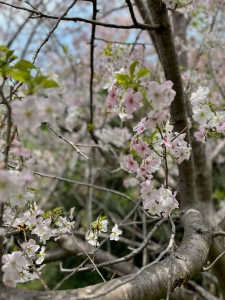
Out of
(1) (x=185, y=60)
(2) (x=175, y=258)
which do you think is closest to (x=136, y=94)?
(2) (x=175, y=258)

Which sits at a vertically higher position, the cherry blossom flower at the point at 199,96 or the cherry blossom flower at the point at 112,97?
the cherry blossom flower at the point at 199,96

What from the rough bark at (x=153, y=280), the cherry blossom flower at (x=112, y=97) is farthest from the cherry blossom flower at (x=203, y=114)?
the rough bark at (x=153, y=280)

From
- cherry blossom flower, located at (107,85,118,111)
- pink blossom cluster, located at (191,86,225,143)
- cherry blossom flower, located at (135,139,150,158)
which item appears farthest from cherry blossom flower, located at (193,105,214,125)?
cherry blossom flower, located at (107,85,118,111)

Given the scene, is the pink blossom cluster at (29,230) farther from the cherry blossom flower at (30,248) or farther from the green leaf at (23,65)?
the green leaf at (23,65)

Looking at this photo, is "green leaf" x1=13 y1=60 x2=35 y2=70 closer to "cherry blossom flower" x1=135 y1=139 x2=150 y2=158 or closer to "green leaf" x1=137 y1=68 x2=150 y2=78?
"green leaf" x1=137 y1=68 x2=150 y2=78

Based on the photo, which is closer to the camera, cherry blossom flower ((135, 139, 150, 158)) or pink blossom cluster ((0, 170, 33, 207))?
pink blossom cluster ((0, 170, 33, 207))

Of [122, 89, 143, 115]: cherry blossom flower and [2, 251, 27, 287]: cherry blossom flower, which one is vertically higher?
[122, 89, 143, 115]: cherry blossom flower

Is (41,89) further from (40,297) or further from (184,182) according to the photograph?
(184,182)

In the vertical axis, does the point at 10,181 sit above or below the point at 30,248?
above

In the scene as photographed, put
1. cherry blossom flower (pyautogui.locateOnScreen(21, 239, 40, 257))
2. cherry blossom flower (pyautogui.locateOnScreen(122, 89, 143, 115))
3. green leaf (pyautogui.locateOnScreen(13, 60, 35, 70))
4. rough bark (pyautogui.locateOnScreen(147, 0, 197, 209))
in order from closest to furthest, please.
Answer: green leaf (pyautogui.locateOnScreen(13, 60, 35, 70))
cherry blossom flower (pyautogui.locateOnScreen(122, 89, 143, 115))
cherry blossom flower (pyautogui.locateOnScreen(21, 239, 40, 257))
rough bark (pyautogui.locateOnScreen(147, 0, 197, 209))

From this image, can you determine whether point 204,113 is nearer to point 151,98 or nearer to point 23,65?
point 151,98

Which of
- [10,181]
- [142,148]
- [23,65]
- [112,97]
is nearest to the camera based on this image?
[10,181]

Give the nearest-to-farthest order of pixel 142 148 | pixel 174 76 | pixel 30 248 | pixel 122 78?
pixel 122 78 → pixel 142 148 → pixel 30 248 → pixel 174 76

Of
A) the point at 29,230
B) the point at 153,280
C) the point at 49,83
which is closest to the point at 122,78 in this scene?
the point at 49,83
